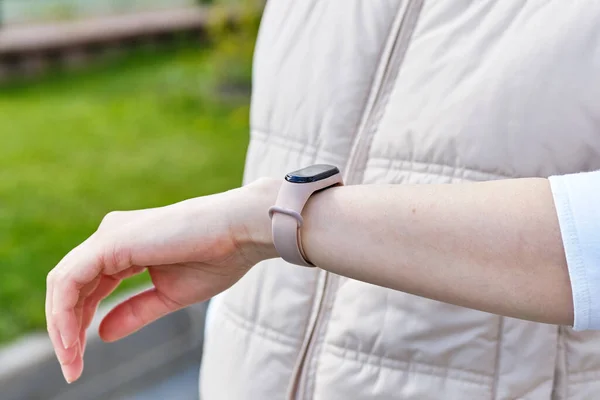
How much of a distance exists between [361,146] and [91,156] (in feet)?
11.3

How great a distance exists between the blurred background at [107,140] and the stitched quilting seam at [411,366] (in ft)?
5.52

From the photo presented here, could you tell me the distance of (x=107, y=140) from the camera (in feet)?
14.2

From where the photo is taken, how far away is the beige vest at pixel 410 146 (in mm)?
770

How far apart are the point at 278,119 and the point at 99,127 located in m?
3.78

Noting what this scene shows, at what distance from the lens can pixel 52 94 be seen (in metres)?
5.19

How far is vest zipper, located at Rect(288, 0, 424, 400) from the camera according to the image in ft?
2.85

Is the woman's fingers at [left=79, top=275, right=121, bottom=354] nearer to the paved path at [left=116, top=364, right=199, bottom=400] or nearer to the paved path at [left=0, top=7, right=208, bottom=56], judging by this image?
the paved path at [left=116, top=364, right=199, bottom=400]

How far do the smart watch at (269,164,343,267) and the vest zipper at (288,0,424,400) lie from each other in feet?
0.48

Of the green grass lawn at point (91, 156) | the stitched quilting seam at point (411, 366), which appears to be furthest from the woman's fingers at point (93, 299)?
the green grass lawn at point (91, 156)

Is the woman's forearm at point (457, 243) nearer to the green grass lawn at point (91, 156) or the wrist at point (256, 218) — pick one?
the wrist at point (256, 218)

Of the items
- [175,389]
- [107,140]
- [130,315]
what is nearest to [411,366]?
[130,315]

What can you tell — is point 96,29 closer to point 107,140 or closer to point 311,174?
point 107,140

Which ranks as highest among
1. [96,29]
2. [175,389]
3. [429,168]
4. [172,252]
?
[429,168]

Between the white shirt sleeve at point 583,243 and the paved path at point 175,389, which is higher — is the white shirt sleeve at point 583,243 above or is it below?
above
